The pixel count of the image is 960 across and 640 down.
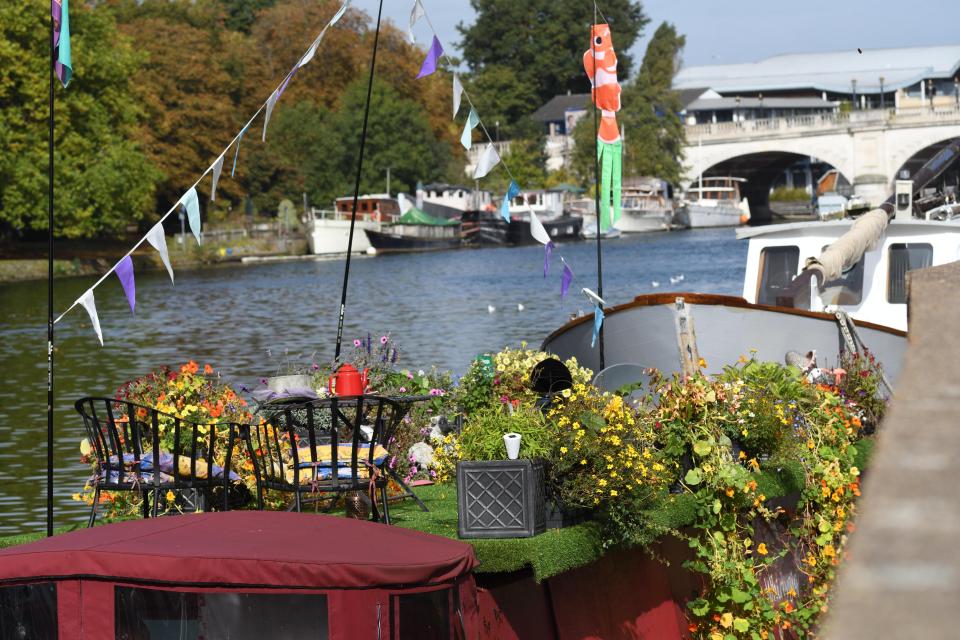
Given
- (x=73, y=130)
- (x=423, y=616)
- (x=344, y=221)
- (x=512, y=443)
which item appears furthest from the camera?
(x=344, y=221)

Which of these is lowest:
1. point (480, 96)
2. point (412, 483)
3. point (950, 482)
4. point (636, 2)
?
point (412, 483)

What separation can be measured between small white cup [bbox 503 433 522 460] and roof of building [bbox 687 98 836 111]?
4695 inches

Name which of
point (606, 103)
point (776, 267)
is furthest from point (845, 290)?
point (606, 103)

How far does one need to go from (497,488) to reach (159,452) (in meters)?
2.05

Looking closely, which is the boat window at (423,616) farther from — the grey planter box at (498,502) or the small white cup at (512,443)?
the small white cup at (512,443)

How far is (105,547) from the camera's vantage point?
18.0 ft

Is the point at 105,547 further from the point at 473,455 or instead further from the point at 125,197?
the point at 125,197

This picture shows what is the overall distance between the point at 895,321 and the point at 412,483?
6283 mm

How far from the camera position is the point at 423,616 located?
5.65 metres

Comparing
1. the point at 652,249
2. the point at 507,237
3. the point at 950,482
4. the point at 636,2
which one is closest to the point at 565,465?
the point at 950,482

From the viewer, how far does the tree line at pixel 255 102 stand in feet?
178

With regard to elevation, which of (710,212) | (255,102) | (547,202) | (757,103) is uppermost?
(757,103)

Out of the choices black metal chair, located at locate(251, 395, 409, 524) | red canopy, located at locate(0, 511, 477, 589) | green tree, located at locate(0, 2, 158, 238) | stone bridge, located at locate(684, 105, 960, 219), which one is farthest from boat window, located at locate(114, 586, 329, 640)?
stone bridge, located at locate(684, 105, 960, 219)

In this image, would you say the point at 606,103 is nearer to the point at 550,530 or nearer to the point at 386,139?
the point at 550,530
